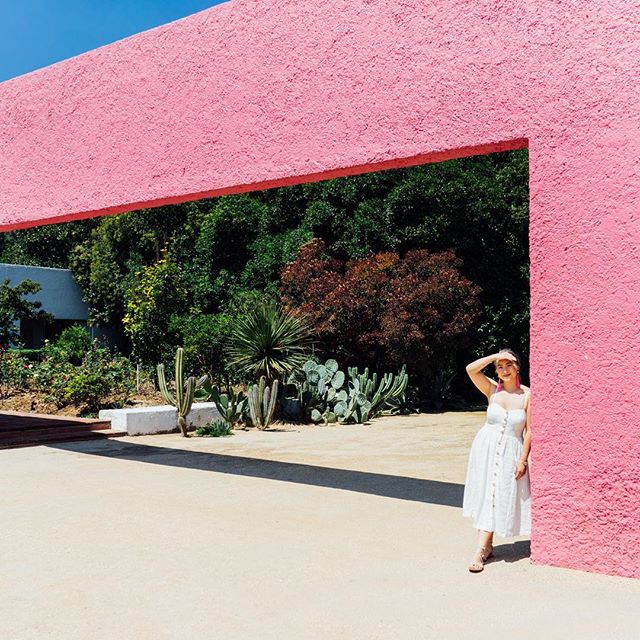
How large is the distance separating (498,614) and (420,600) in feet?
1.51

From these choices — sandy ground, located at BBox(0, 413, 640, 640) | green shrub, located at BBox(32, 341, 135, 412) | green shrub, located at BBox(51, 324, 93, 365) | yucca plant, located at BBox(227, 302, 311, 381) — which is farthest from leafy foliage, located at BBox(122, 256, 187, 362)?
sandy ground, located at BBox(0, 413, 640, 640)

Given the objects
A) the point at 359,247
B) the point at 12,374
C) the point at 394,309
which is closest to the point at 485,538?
the point at 394,309

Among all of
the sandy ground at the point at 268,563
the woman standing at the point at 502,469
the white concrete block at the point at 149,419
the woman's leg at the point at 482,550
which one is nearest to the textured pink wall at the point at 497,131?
the woman standing at the point at 502,469

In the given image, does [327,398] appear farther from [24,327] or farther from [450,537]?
[24,327]

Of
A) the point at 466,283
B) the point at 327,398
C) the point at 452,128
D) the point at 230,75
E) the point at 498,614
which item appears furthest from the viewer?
the point at 466,283

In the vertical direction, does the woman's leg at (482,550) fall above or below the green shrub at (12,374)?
below

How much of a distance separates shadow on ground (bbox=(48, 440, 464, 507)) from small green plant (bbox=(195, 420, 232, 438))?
156 centimetres

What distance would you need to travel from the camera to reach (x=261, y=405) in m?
15.1

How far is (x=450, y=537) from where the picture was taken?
253 inches

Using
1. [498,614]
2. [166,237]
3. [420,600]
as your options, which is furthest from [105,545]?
[166,237]

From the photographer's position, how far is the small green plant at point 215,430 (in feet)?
45.6

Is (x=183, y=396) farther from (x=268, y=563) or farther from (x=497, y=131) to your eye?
(x=497, y=131)

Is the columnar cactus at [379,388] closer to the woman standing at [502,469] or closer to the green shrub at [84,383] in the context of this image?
the green shrub at [84,383]

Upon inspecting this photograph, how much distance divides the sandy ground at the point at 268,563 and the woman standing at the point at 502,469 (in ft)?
0.86
